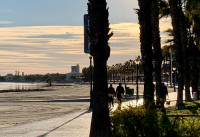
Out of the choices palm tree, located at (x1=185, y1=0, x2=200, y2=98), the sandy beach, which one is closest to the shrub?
the sandy beach

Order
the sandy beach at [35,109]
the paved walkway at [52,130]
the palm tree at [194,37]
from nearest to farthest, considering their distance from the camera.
Answer: 1. the paved walkway at [52,130]
2. the sandy beach at [35,109]
3. the palm tree at [194,37]

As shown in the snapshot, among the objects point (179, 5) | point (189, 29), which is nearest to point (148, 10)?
point (179, 5)

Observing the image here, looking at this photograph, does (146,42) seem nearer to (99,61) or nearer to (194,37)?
(99,61)

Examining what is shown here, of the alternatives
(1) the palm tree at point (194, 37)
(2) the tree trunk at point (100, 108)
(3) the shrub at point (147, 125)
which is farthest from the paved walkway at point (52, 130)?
(1) the palm tree at point (194, 37)

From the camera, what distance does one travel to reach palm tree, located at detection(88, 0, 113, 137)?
481 inches

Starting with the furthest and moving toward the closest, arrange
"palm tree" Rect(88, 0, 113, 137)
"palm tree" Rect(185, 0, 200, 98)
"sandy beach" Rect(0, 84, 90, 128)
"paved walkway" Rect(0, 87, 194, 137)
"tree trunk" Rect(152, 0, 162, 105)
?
1. "palm tree" Rect(185, 0, 200, 98)
2. "tree trunk" Rect(152, 0, 162, 105)
3. "sandy beach" Rect(0, 84, 90, 128)
4. "paved walkway" Rect(0, 87, 194, 137)
5. "palm tree" Rect(88, 0, 113, 137)

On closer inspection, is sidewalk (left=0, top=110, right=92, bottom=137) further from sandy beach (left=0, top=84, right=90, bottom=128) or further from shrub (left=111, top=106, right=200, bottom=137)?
shrub (left=111, top=106, right=200, bottom=137)

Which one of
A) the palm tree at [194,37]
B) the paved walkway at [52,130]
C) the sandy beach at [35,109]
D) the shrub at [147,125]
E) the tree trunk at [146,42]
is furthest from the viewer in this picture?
the palm tree at [194,37]

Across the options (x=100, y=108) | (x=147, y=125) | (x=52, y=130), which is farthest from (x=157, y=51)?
(x=147, y=125)

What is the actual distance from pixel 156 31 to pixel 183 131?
15171 mm

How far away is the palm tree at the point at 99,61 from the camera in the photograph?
12219 millimetres

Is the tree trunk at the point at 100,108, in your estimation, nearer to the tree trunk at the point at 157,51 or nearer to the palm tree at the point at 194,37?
the tree trunk at the point at 157,51

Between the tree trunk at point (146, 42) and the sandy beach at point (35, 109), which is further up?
the tree trunk at point (146, 42)

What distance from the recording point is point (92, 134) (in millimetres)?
12289
